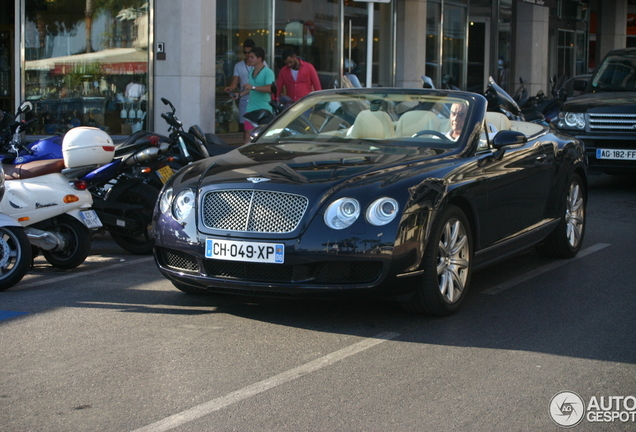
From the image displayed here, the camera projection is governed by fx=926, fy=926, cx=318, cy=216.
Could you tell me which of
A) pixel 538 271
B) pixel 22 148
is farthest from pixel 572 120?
pixel 22 148

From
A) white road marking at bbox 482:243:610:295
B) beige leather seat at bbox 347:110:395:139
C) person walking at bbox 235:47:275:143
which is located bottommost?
white road marking at bbox 482:243:610:295

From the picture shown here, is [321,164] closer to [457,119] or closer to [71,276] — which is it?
[457,119]

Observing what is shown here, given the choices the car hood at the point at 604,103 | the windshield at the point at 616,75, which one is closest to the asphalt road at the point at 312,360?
the car hood at the point at 604,103

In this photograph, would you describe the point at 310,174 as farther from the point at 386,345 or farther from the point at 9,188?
the point at 9,188

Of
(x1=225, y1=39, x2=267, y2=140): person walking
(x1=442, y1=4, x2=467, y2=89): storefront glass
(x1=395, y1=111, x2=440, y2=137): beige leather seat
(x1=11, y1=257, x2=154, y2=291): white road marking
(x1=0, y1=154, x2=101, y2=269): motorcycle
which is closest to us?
(x1=395, y1=111, x2=440, y2=137): beige leather seat

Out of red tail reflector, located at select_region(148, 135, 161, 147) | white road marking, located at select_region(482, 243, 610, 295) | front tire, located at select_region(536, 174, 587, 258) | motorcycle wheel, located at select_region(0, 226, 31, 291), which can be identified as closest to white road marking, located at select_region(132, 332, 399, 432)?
white road marking, located at select_region(482, 243, 610, 295)

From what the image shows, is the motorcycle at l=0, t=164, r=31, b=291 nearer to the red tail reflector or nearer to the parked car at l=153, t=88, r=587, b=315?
the parked car at l=153, t=88, r=587, b=315

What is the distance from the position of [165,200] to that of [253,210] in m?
0.76

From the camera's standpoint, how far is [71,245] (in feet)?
25.4

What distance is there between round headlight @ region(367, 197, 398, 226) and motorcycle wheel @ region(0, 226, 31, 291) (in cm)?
282

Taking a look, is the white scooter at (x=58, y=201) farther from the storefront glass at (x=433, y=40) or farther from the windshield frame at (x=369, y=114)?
the storefront glass at (x=433, y=40)

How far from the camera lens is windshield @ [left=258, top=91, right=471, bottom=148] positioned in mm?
6785

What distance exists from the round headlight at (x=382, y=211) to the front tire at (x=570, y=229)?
2.94 metres

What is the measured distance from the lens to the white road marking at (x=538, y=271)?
692 centimetres
